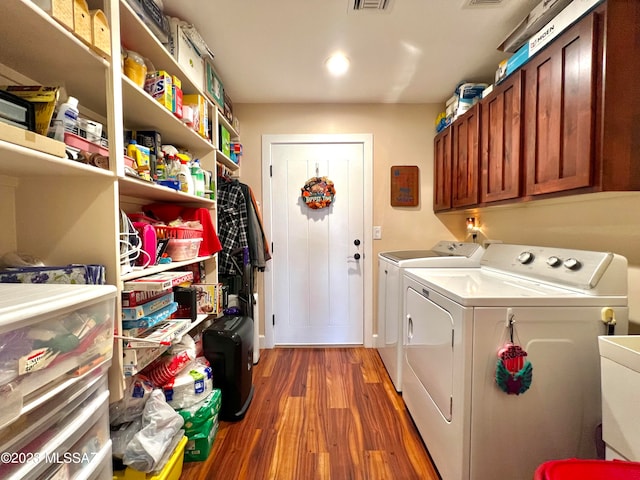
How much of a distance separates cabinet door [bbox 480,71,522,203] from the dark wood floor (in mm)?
1486

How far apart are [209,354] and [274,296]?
3.52 ft

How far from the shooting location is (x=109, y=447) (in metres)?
0.91

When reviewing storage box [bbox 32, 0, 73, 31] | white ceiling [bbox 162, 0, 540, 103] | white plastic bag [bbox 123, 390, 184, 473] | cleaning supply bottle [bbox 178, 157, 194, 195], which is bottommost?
white plastic bag [bbox 123, 390, 184, 473]

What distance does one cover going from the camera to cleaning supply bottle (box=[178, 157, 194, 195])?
4.89 feet

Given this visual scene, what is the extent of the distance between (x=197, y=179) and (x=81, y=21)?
2.92ft

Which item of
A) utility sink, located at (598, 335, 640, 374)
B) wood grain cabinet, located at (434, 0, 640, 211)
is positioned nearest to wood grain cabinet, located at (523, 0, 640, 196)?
wood grain cabinet, located at (434, 0, 640, 211)

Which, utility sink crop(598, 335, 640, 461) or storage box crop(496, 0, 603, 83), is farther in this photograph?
storage box crop(496, 0, 603, 83)

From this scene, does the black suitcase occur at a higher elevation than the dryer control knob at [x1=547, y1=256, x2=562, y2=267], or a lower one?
lower

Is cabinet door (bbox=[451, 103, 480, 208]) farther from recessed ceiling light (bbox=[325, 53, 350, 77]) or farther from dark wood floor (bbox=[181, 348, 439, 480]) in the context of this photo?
dark wood floor (bbox=[181, 348, 439, 480])

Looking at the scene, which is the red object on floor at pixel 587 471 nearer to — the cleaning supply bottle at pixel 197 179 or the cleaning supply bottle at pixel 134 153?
the cleaning supply bottle at pixel 134 153

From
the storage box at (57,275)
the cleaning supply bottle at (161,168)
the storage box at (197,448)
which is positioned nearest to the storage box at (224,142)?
the cleaning supply bottle at (161,168)

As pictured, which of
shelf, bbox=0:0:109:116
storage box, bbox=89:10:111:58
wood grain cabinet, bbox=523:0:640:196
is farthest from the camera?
wood grain cabinet, bbox=523:0:640:196

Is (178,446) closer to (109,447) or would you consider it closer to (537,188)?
(109,447)

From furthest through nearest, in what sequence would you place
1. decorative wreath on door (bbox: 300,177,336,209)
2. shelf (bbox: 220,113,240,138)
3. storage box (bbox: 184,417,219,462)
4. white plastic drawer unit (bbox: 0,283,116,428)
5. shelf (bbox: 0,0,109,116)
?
1. decorative wreath on door (bbox: 300,177,336,209)
2. shelf (bbox: 220,113,240,138)
3. storage box (bbox: 184,417,219,462)
4. shelf (bbox: 0,0,109,116)
5. white plastic drawer unit (bbox: 0,283,116,428)
